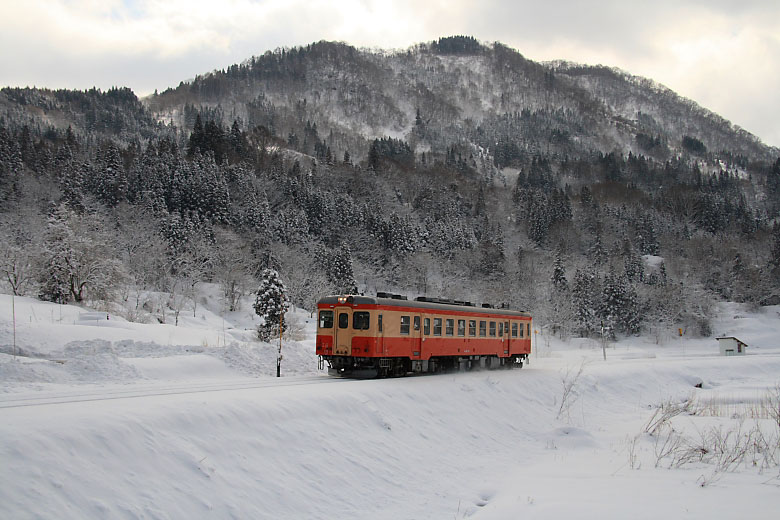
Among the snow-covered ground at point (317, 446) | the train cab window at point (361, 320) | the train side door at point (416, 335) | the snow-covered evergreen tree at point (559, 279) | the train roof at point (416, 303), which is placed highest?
the snow-covered evergreen tree at point (559, 279)

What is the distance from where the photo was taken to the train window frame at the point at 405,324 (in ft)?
71.2

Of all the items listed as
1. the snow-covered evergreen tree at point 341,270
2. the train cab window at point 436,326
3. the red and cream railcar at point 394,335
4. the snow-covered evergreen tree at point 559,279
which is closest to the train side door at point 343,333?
the red and cream railcar at point 394,335

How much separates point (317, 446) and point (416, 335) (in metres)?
10.6

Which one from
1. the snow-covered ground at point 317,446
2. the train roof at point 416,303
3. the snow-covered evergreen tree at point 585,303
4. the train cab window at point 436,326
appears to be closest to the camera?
the snow-covered ground at point 317,446

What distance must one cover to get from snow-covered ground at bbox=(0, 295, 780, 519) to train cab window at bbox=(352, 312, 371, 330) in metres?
2.29

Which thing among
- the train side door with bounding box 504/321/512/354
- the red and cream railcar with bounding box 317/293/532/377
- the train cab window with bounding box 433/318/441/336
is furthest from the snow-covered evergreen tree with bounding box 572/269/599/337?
the train cab window with bounding box 433/318/441/336

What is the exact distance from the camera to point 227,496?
9.16 m

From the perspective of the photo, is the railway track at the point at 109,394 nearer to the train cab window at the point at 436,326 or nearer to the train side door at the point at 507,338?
→ the train cab window at the point at 436,326

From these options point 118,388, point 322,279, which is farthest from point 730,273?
point 118,388

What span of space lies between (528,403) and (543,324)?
205ft

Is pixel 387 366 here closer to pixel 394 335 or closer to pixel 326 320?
pixel 394 335

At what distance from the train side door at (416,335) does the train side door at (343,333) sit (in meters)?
2.65

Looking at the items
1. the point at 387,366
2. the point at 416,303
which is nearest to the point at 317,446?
the point at 387,366

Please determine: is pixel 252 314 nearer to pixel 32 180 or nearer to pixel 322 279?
pixel 322 279
